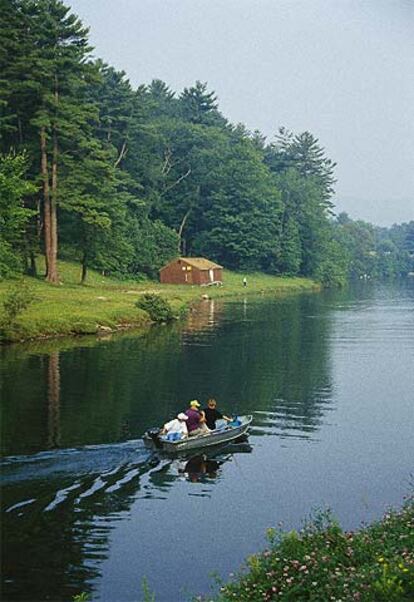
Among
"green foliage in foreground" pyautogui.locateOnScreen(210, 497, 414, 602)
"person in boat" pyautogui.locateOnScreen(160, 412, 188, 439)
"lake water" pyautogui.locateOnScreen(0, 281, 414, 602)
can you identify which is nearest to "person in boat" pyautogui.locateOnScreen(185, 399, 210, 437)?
"person in boat" pyautogui.locateOnScreen(160, 412, 188, 439)

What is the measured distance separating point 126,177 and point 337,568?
95395 millimetres

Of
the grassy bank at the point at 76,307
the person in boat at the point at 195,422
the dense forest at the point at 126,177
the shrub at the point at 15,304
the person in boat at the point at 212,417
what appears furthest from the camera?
the dense forest at the point at 126,177

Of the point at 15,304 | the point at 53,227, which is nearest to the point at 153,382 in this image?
the point at 15,304

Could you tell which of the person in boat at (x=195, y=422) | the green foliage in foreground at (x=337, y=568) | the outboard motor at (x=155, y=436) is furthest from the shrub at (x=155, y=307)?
the green foliage in foreground at (x=337, y=568)

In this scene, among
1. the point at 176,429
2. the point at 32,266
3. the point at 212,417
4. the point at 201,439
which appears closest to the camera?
the point at 176,429

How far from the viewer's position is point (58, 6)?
214 ft

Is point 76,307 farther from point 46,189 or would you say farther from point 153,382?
point 153,382

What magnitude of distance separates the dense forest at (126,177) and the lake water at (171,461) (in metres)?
18.4

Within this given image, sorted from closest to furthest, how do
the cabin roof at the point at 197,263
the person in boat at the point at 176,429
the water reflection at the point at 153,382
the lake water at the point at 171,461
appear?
the lake water at the point at 171,461 < the person in boat at the point at 176,429 < the water reflection at the point at 153,382 < the cabin roof at the point at 197,263

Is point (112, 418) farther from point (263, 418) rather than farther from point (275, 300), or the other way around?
point (275, 300)

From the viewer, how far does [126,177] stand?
103 m

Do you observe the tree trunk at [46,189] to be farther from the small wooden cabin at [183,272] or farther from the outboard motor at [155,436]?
the outboard motor at [155,436]

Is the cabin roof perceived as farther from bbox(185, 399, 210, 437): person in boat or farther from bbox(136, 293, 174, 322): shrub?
bbox(185, 399, 210, 437): person in boat

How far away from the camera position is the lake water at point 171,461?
15.4 meters
